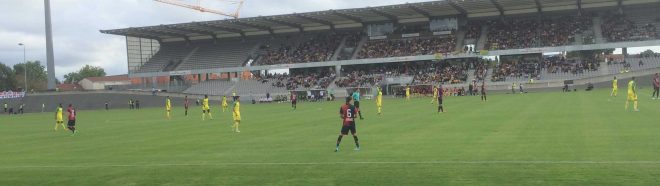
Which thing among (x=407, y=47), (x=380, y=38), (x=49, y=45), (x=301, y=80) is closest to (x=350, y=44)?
(x=380, y=38)

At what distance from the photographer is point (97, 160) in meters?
16.2

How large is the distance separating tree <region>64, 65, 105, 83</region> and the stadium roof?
9574cm

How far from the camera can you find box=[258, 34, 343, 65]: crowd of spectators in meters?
82.0

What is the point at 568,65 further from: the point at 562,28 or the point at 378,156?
the point at 378,156

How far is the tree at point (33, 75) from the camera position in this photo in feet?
430

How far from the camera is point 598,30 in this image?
6869 centimetres

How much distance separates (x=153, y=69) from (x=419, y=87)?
1732 inches

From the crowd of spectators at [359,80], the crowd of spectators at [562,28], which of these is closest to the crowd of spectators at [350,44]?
the crowd of spectators at [359,80]

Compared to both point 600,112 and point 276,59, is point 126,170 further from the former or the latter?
point 276,59

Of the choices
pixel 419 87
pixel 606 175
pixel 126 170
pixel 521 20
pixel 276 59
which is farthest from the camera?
pixel 276 59

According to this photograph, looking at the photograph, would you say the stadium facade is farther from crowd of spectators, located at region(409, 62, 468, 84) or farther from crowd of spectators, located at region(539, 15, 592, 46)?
crowd of spectators, located at region(409, 62, 468, 84)

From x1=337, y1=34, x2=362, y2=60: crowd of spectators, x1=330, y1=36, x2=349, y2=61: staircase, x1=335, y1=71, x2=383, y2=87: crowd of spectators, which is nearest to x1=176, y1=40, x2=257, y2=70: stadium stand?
x1=330, y1=36, x2=349, y2=61: staircase

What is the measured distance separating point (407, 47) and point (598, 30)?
22.2 m

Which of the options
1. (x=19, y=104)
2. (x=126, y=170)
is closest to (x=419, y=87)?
(x=19, y=104)
